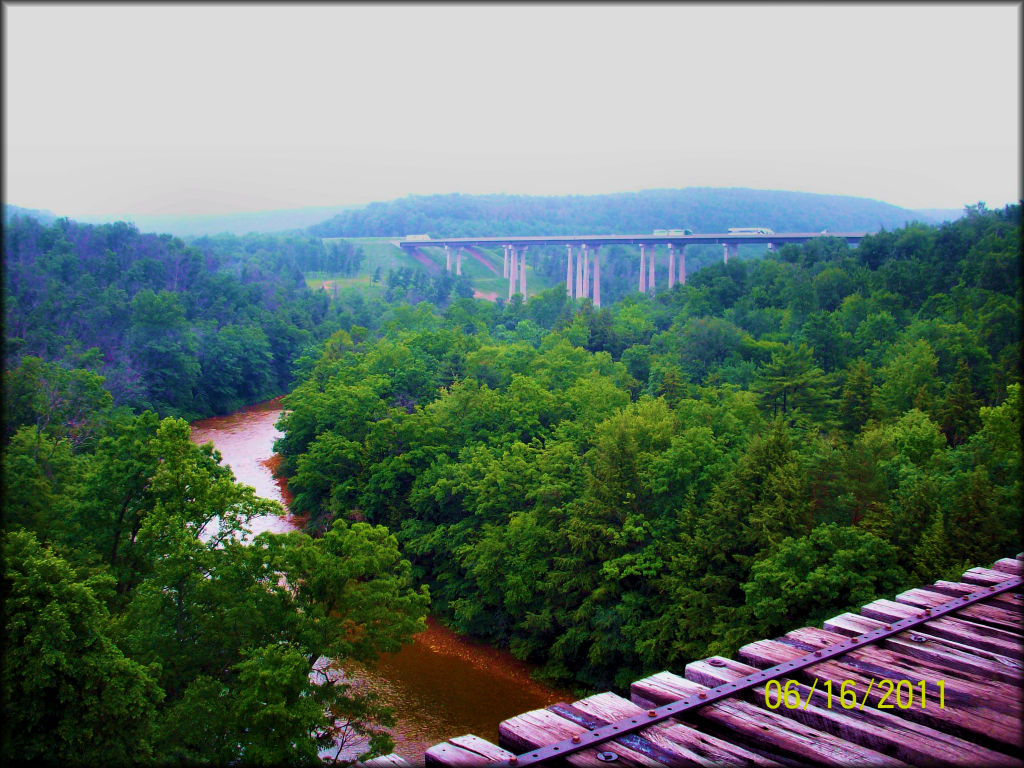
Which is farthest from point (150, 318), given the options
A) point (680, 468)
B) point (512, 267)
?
point (512, 267)

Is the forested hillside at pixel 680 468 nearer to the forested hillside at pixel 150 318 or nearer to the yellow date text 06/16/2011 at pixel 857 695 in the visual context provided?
the forested hillside at pixel 150 318

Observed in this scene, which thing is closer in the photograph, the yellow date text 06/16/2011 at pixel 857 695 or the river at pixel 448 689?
the yellow date text 06/16/2011 at pixel 857 695

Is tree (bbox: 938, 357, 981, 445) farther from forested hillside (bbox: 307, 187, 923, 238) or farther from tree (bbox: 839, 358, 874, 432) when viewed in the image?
forested hillside (bbox: 307, 187, 923, 238)

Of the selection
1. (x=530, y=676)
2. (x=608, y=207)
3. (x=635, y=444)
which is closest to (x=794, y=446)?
(x=635, y=444)

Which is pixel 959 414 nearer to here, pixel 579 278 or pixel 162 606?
pixel 162 606

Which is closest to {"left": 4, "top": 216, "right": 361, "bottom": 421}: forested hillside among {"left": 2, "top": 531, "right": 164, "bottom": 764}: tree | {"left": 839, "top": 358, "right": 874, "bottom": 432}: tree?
{"left": 2, "top": 531, "right": 164, "bottom": 764}: tree

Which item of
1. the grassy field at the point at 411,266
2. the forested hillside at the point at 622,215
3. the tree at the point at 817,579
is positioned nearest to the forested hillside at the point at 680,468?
the tree at the point at 817,579
